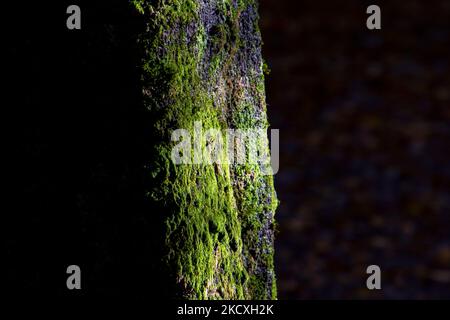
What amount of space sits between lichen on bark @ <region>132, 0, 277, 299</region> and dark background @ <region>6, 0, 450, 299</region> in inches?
1.9

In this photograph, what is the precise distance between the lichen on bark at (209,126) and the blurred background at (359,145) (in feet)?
11.5

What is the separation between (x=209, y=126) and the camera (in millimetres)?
1701

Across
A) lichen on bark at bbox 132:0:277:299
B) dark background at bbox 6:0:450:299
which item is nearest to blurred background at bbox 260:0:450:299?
dark background at bbox 6:0:450:299

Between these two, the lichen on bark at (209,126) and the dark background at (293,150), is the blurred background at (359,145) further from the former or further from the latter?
the lichen on bark at (209,126)

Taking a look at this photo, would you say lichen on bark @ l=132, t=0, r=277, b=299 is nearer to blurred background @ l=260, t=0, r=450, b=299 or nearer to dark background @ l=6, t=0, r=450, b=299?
dark background @ l=6, t=0, r=450, b=299

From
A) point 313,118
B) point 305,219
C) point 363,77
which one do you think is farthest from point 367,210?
point 363,77

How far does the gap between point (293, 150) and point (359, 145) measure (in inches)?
27.6

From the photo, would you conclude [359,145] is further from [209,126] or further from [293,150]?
[209,126]

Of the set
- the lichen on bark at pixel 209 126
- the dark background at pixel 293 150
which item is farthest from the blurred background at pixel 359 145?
the lichen on bark at pixel 209 126

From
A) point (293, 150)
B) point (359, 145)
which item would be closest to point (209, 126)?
point (359, 145)

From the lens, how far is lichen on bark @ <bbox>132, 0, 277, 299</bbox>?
1.59m

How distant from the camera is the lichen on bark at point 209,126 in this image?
1.59m

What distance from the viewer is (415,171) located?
6.16 meters

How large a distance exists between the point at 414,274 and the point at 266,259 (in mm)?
3611
